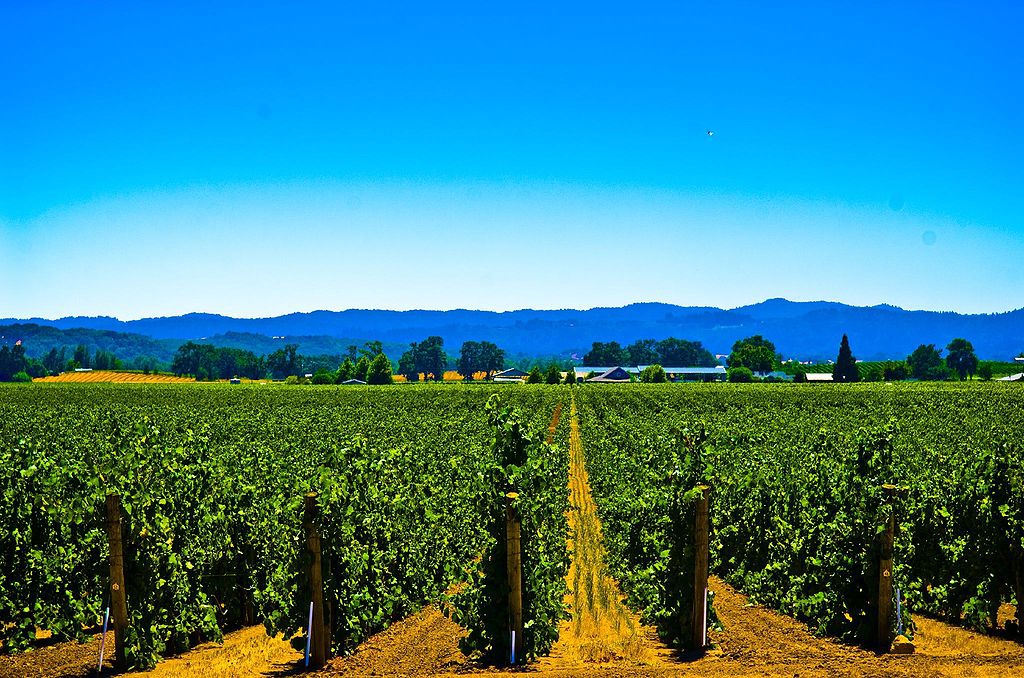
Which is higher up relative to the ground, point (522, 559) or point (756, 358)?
point (756, 358)

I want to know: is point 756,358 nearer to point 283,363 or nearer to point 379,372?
point 379,372

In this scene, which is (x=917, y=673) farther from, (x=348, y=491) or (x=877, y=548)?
(x=348, y=491)

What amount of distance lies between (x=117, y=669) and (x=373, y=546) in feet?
9.95

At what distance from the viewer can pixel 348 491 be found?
360 inches

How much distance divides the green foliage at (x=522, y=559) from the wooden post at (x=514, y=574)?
0.28ft

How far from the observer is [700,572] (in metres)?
8.27

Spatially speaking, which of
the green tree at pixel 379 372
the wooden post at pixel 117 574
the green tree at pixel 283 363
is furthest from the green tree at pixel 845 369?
the wooden post at pixel 117 574

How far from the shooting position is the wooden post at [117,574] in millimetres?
7914

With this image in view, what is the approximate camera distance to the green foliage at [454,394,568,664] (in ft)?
27.1

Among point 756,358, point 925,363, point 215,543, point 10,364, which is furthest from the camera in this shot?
point 10,364

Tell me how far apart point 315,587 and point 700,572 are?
4.08 meters

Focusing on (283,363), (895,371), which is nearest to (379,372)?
(283,363)

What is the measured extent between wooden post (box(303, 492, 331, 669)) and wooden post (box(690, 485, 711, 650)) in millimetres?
3991

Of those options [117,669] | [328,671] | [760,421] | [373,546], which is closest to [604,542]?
[373,546]
